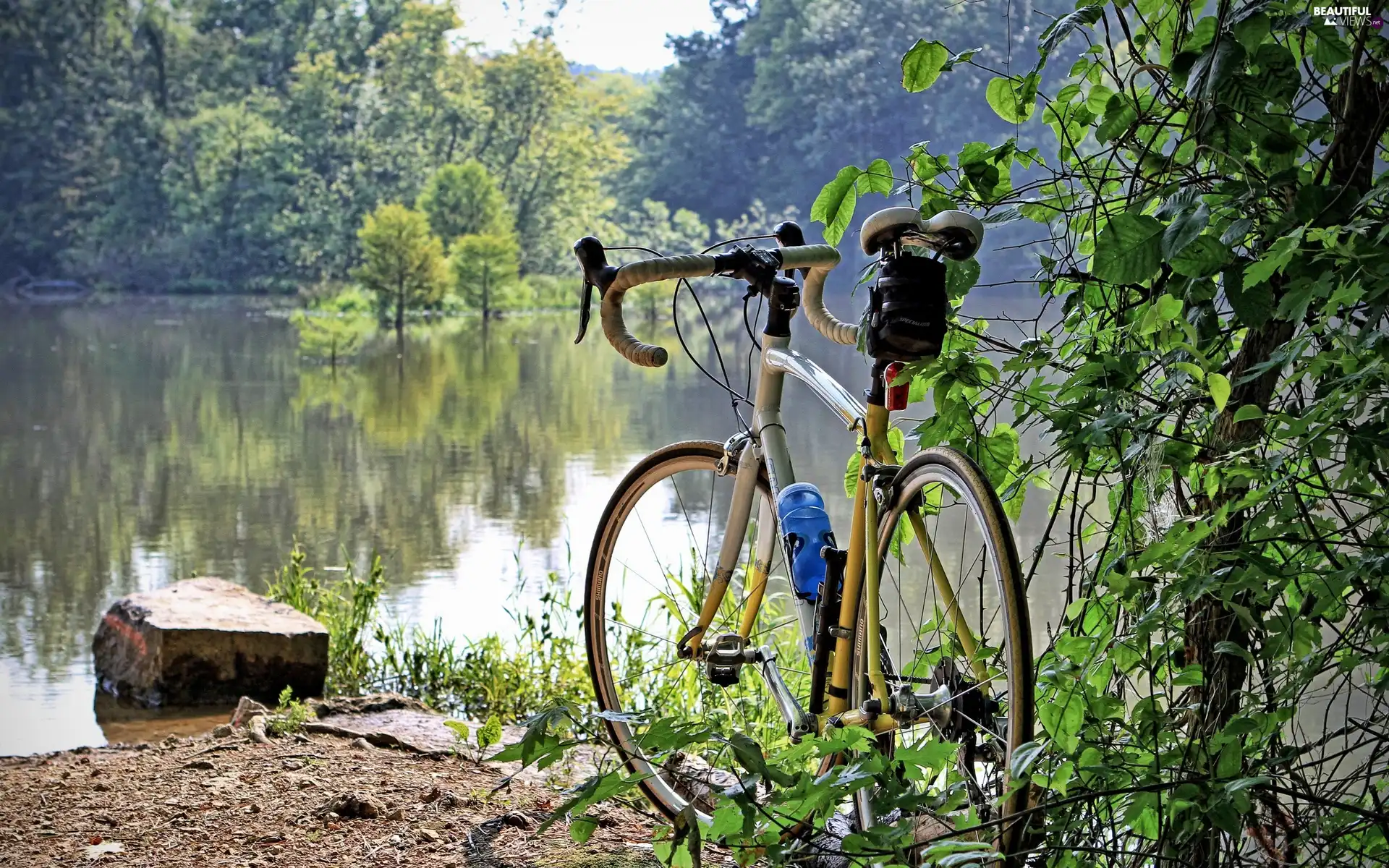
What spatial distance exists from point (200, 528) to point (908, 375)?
547cm

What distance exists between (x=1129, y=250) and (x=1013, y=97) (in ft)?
1.32

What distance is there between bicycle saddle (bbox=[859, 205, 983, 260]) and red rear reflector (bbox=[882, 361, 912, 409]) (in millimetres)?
138

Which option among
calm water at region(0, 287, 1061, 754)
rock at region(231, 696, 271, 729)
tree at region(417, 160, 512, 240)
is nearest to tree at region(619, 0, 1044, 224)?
tree at region(417, 160, 512, 240)

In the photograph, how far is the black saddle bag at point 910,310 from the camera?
4.81 feet

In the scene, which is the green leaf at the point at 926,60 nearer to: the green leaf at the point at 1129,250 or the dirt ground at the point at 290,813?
the green leaf at the point at 1129,250

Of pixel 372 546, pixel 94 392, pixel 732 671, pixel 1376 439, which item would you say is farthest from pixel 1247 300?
pixel 94 392

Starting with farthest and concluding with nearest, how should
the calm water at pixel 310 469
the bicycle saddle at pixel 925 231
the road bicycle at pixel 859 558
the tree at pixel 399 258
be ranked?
the tree at pixel 399 258, the calm water at pixel 310 469, the bicycle saddle at pixel 925 231, the road bicycle at pixel 859 558

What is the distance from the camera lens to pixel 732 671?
1984mm

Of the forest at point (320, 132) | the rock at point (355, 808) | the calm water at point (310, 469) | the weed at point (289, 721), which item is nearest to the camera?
the rock at point (355, 808)

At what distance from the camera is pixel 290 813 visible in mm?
2186

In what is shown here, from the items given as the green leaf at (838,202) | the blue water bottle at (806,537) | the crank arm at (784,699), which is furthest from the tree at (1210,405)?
the crank arm at (784,699)

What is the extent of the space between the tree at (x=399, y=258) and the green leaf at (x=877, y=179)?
16.9m

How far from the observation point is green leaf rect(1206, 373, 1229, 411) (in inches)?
42.1

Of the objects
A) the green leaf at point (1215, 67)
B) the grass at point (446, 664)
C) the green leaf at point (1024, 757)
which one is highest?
the green leaf at point (1215, 67)
